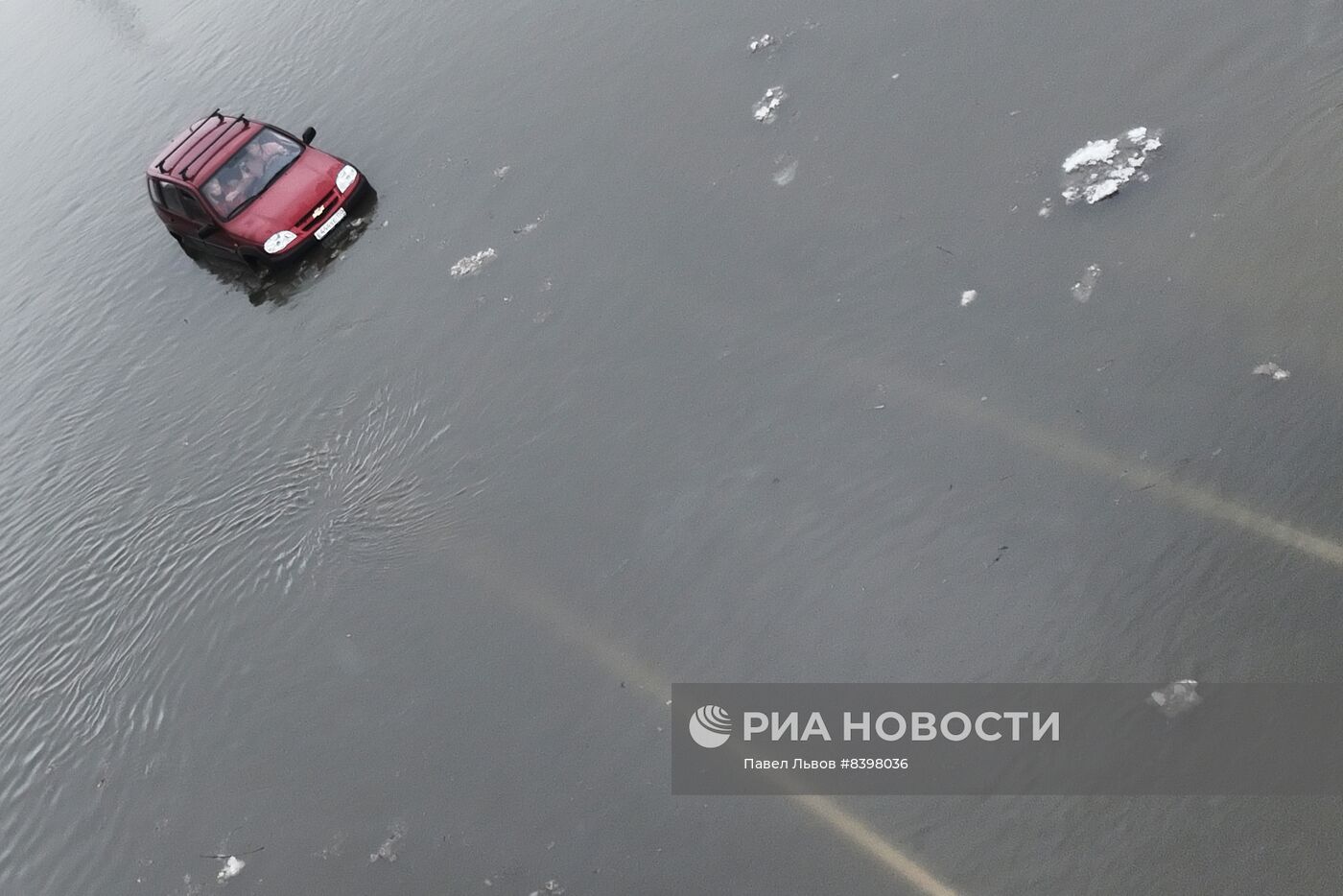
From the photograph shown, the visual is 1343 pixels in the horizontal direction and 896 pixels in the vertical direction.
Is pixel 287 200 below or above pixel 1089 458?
above

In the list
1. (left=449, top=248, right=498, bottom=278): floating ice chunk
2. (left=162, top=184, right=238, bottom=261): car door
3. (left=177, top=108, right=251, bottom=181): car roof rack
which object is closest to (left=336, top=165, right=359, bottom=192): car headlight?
(left=162, top=184, right=238, bottom=261): car door

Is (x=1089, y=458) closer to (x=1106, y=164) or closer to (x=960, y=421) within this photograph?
(x=960, y=421)

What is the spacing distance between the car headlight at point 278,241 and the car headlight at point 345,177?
928 mm

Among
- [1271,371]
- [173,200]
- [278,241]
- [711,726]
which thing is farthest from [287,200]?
[1271,371]

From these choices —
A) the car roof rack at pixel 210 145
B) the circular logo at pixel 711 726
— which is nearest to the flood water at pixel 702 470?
the circular logo at pixel 711 726

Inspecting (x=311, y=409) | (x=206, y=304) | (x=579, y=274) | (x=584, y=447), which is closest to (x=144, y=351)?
(x=206, y=304)

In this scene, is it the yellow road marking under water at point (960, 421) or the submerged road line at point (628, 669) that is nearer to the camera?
the submerged road line at point (628, 669)

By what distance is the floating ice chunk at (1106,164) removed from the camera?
10820 mm

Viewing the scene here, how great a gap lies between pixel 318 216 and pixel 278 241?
0.61 m

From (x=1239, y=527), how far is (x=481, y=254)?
8883 millimetres

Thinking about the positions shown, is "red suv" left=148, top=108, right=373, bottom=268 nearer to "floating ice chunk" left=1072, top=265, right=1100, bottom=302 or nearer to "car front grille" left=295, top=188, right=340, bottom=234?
"car front grille" left=295, top=188, right=340, bottom=234

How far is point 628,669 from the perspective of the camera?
9.28 meters

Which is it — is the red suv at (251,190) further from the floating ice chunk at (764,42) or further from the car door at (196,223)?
the floating ice chunk at (764,42)

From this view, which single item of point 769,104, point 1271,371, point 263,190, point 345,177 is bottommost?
point 1271,371
